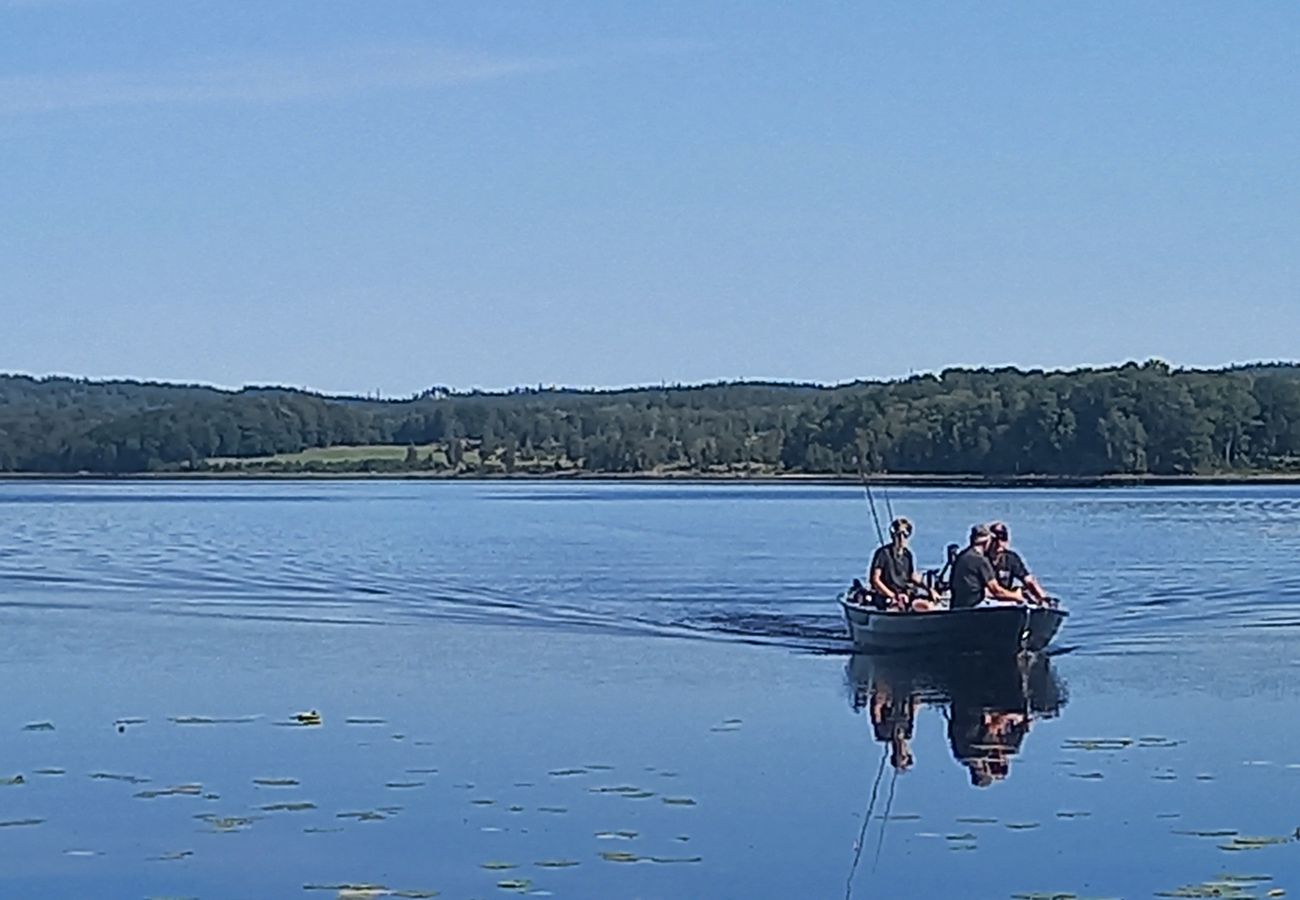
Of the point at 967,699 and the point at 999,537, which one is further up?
the point at 999,537

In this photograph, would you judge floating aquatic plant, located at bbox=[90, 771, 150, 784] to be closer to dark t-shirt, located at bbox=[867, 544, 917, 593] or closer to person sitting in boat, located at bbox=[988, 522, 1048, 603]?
dark t-shirt, located at bbox=[867, 544, 917, 593]

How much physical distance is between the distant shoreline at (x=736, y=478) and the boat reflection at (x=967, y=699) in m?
71.3

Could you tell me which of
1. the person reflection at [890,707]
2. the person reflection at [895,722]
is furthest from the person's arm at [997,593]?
the person reflection at [895,722]

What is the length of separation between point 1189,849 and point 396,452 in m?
145

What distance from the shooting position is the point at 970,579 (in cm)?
2562

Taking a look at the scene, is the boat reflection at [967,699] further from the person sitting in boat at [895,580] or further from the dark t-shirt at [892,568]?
the dark t-shirt at [892,568]

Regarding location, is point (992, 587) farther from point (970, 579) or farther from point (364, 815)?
point (364, 815)

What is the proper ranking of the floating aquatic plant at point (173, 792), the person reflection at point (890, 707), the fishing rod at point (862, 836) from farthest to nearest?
the person reflection at point (890, 707) < the floating aquatic plant at point (173, 792) < the fishing rod at point (862, 836)

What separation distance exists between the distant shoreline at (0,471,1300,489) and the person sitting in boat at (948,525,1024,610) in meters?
70.8

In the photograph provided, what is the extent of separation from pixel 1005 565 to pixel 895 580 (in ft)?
4.08

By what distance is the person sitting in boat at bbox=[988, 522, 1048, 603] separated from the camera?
26.2 m

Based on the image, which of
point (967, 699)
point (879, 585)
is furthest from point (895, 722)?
point (879, 585)

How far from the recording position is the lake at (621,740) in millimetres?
13219

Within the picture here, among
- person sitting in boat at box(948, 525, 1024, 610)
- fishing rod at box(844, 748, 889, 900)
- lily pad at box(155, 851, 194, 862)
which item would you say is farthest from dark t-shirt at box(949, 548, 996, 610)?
lily pad at box(155, 851, 194, 862)
